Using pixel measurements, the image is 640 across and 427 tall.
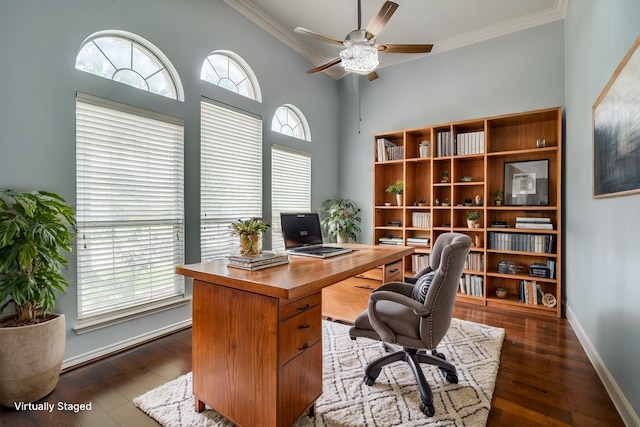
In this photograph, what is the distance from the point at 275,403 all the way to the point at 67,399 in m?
1.43

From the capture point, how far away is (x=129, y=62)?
2.55 meters

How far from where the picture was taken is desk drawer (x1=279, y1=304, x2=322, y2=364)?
1391 millimetres

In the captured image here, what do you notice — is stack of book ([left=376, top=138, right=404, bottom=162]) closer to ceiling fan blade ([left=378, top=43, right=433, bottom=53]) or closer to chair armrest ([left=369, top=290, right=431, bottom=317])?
ceiling fan blade ([left=378, top=43, right=433, bottom=53])

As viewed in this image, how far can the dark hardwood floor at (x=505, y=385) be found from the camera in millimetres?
1658

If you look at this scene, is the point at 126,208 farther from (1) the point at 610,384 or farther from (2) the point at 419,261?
(1) the point at 610,384

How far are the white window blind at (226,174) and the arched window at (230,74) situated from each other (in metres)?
0.32

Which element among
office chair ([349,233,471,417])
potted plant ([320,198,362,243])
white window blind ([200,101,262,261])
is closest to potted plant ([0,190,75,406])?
white window blind ([200,101,262,261])

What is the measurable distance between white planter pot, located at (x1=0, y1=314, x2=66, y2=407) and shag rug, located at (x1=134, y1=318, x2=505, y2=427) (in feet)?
1.85

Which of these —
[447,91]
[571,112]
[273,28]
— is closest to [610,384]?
[571,112]

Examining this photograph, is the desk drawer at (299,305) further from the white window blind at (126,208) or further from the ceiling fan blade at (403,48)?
the ceiling fan blade at (403,48)

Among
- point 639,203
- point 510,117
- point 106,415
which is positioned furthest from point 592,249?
point 106,415

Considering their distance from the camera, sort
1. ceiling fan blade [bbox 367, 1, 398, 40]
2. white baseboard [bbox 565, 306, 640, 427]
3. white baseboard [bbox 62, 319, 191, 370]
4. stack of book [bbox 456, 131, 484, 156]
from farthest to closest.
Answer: stack of book [bbox 456, 131, 484, 156] < white baseboard [bbox 62, 319, 191, 370] < ceiling fan blade [bbox 367, 1, 398, 40] < white baseboard [bbox 565, 306, 640, 427]

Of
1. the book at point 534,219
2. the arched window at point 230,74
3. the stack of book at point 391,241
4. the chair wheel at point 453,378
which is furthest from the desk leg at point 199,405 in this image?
the book at point 534,219

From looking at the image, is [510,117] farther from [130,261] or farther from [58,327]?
[58,327]
